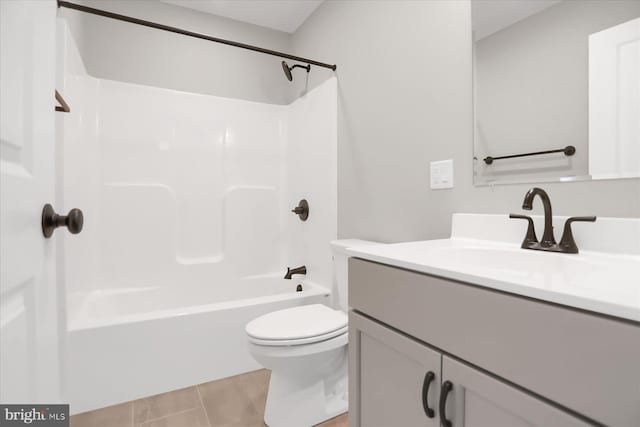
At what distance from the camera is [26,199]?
560 mm

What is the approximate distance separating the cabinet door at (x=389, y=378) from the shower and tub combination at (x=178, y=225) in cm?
108

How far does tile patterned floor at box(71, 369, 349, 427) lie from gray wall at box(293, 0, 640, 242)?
3.49 feet

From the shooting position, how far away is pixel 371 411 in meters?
0.90

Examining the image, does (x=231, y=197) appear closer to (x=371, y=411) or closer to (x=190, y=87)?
(x=190, y=87)

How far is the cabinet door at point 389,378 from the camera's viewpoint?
0.72 meters

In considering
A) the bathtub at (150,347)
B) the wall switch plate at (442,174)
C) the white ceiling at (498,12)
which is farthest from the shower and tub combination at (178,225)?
the white ceiling at (498,12)

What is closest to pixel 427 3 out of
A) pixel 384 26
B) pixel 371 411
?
pixel 384 26

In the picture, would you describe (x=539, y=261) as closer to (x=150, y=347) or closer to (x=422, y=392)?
(x=422, y=392)

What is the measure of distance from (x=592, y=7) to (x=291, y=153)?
2.06 metres

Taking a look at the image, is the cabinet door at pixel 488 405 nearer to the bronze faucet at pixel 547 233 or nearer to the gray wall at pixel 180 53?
the bronze faucet at pixel 547 233

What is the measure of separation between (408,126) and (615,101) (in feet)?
2.58

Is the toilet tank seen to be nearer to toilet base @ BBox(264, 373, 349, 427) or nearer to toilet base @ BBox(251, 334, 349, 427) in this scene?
toilet base @ BBox(251, 334, 349, 427)

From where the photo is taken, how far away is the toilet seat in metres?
1.31

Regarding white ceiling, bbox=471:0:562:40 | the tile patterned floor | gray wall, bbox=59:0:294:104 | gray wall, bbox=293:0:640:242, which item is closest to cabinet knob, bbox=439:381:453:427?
gray wall, bbox=293:0:640:242
